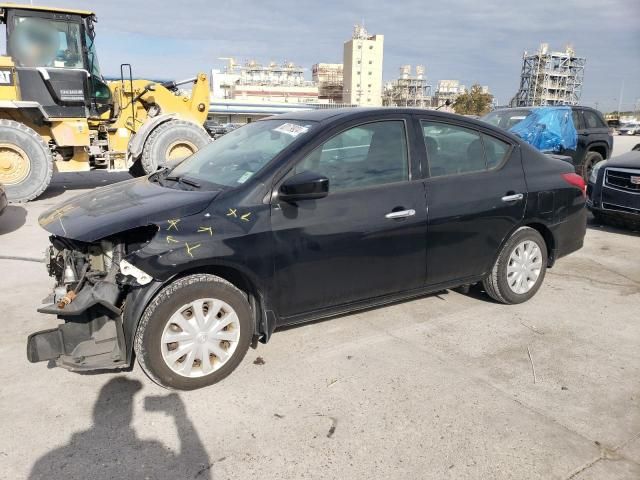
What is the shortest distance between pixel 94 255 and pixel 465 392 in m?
→ 2.50

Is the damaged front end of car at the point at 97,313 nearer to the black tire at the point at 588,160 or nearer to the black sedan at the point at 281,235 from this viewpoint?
the black sedan at the point at 281,235

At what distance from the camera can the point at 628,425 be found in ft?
9.32

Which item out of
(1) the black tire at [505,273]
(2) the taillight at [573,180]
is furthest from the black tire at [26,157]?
(2) the taillight at [573,180]

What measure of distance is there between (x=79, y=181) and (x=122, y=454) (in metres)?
11.7

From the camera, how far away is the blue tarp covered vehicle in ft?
35.4

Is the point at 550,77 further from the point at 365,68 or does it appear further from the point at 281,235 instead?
the point at 281,235

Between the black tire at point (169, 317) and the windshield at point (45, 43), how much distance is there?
28.8 feet

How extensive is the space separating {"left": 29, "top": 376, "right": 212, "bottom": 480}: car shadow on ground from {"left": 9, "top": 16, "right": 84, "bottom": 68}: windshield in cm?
894

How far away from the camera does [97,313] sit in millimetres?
3035

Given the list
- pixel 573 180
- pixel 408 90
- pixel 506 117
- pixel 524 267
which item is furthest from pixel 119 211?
pixel 408 90

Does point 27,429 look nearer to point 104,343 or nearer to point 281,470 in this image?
point 104,343

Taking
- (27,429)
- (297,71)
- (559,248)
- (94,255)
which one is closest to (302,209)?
(94,255)

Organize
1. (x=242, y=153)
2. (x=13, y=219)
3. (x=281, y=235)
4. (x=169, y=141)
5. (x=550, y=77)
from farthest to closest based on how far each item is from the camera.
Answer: (x=550, y=77) → (x=169, y=141) → (x=13, y=219) → (x=242, y=153) → (x=281, y=235)

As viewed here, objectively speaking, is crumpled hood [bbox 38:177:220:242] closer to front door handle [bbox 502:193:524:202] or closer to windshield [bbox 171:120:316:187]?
windshield [bbox 171:120:316:187]
